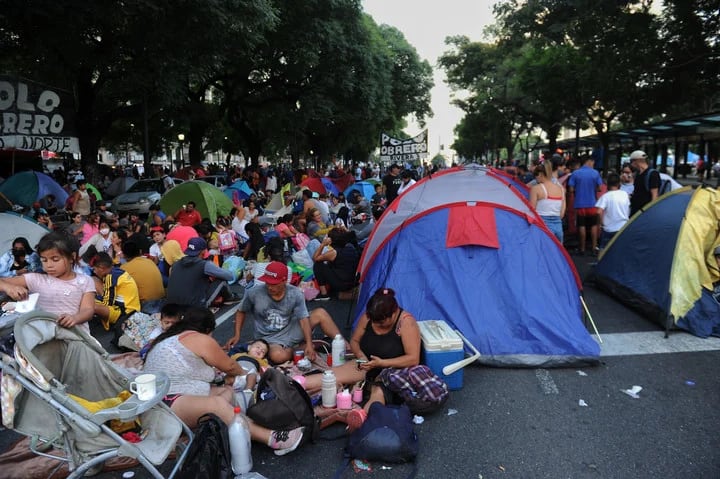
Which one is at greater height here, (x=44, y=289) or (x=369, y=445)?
(x=44, y=289)

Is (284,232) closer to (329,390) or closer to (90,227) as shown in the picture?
(90,227)

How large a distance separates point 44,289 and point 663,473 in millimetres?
4471

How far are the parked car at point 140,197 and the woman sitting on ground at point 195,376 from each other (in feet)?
45.3

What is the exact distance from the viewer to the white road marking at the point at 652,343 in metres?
5.20

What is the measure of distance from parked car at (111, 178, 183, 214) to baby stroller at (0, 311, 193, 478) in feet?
46.7

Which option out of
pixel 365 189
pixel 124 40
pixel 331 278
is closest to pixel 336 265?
pixel 331 278

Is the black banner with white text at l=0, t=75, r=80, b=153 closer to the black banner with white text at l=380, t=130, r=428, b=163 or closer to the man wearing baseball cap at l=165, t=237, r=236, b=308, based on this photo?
the man wearing baseball cap at l=165, t=237, r=236, b=308

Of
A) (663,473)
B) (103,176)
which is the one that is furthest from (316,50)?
(663,473)

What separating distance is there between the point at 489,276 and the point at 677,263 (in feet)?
7.26

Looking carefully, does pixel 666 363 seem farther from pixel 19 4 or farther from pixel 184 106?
pixel 184 106

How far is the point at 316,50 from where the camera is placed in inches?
811

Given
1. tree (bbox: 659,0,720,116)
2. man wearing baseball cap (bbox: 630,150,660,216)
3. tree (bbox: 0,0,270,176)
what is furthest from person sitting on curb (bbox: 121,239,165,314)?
tree (bbox: 659,0,720,116)

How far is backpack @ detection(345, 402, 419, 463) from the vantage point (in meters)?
3.35

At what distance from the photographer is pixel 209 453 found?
2973mm
